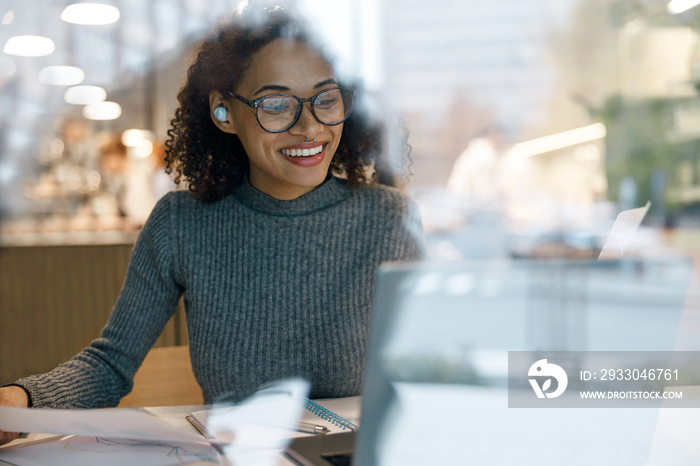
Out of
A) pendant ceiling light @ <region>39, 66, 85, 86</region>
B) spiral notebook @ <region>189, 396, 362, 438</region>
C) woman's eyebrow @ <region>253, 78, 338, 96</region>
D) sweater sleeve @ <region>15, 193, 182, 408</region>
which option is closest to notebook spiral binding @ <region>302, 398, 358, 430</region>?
spiral notebook @ <region>189, 396, 362, 438</region>

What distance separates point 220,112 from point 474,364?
23.8 inches

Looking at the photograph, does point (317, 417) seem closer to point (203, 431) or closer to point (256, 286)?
point (203, 431)

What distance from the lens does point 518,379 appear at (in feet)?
1.20

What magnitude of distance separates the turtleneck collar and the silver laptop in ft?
1.55

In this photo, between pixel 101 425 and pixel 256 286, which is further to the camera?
pixel 256 286

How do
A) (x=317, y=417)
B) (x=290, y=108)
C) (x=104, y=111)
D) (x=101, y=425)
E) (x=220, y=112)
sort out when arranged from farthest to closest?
(x=104, y=111) → (x=220, y=112) → (x=290, y=108) → (x=317, y=417) → (x=101, y=425)

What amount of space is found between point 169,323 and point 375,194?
35 cm

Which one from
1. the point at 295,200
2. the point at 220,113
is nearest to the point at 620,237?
the point at 295,200

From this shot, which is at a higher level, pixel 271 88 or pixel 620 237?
pixel 271 88

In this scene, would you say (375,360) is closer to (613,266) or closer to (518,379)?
(518,379)

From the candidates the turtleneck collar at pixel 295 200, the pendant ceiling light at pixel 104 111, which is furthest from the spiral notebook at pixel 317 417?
the pendant ceiling light at pixel 104 111

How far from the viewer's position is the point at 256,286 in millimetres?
797

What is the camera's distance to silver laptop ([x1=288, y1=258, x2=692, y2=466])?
1.07 feet

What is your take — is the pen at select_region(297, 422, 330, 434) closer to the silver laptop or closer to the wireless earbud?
the silver laptop
